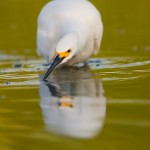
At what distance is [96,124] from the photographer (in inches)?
241

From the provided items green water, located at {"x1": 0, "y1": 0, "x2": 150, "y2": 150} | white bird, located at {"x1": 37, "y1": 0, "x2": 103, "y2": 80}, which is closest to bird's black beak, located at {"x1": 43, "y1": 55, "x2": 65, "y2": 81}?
green water, located at {"x1": 0, "y1": 0, "x2": 150, "y2": 150}

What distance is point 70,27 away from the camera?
1081 cm

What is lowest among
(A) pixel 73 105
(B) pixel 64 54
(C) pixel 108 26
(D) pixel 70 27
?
(C) pixel 108 26

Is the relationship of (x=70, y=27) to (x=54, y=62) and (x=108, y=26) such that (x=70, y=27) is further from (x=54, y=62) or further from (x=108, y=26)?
(x=108, y=26)

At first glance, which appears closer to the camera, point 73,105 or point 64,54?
point 73,105

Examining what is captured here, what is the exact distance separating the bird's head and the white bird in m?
0.62

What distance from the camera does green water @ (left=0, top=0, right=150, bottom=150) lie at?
18.3 feet

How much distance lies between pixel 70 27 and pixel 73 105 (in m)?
3.73

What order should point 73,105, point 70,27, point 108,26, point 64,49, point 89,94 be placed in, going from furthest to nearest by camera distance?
1. point 108,26
2. point 70,27
3. point 64,49
4. point 89,94
5. point 73,105

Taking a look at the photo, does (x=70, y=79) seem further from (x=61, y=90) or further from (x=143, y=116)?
(x=143, y=116)

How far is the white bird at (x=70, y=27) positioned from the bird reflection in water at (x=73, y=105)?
31.1 inches

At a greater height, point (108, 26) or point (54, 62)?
point (54, 62)

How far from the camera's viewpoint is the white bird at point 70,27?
35.4ft

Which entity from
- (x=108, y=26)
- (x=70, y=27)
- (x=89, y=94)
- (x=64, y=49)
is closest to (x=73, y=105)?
(x=89, y=94)
